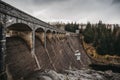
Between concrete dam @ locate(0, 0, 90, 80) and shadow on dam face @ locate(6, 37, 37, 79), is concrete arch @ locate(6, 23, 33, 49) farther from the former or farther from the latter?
shadow on dam face @ locate(6, 37, 37, 79)

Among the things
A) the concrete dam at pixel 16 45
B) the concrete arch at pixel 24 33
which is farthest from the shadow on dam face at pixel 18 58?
the concrete arch at pixel 24 33

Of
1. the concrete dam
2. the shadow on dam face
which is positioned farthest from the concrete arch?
the shadow on dam face

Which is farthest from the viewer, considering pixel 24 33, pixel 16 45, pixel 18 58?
pixel 24 33

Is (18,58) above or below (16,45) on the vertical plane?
below

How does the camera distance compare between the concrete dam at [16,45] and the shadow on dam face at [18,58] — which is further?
the shadow on dam face at [18,58]

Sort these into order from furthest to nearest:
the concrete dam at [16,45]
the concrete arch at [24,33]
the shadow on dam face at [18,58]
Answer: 1. the concrete arch at [24,33]
2. the shadow on dam face at [18,58]
3. the concrete dam at [16,45]

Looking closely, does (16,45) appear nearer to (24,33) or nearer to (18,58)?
(18,58)

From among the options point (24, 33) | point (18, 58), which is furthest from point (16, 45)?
point (24, 33)

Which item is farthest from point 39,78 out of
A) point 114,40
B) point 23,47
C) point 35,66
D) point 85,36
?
point 85,36

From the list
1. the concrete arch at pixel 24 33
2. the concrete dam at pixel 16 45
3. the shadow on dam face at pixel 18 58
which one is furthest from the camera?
the concrete arch at pixel 24 33

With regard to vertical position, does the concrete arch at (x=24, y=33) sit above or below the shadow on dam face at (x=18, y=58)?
above

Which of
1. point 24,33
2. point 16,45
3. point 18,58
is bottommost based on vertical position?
point 18,58

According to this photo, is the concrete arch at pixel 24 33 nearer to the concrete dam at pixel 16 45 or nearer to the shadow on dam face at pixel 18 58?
the concrete dam at pixel 16 45

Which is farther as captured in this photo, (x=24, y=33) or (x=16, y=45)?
(x=24, y=33)
